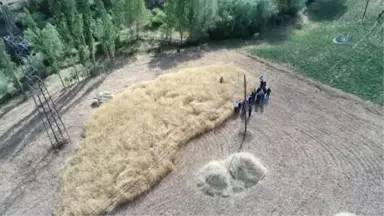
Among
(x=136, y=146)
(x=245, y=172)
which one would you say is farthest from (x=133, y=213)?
(x=245, y=172)

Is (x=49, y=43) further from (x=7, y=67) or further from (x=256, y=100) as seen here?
(x=256, y=100)

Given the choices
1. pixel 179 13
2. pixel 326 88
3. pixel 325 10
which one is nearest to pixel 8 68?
pixel 179 13

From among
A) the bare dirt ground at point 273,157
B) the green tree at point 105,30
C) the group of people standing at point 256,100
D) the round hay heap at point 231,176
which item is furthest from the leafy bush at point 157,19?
the round hay heap at point 231,176

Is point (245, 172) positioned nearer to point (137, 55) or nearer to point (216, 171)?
point (216, 171)

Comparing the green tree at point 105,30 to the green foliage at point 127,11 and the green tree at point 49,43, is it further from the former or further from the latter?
the green tree at point 49,43

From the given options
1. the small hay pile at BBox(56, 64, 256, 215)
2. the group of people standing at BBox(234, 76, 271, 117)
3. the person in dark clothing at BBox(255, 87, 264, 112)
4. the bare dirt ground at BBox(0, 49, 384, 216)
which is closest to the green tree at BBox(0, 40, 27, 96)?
the bare dirt ground at BBox(0, 49, 384, 216)
